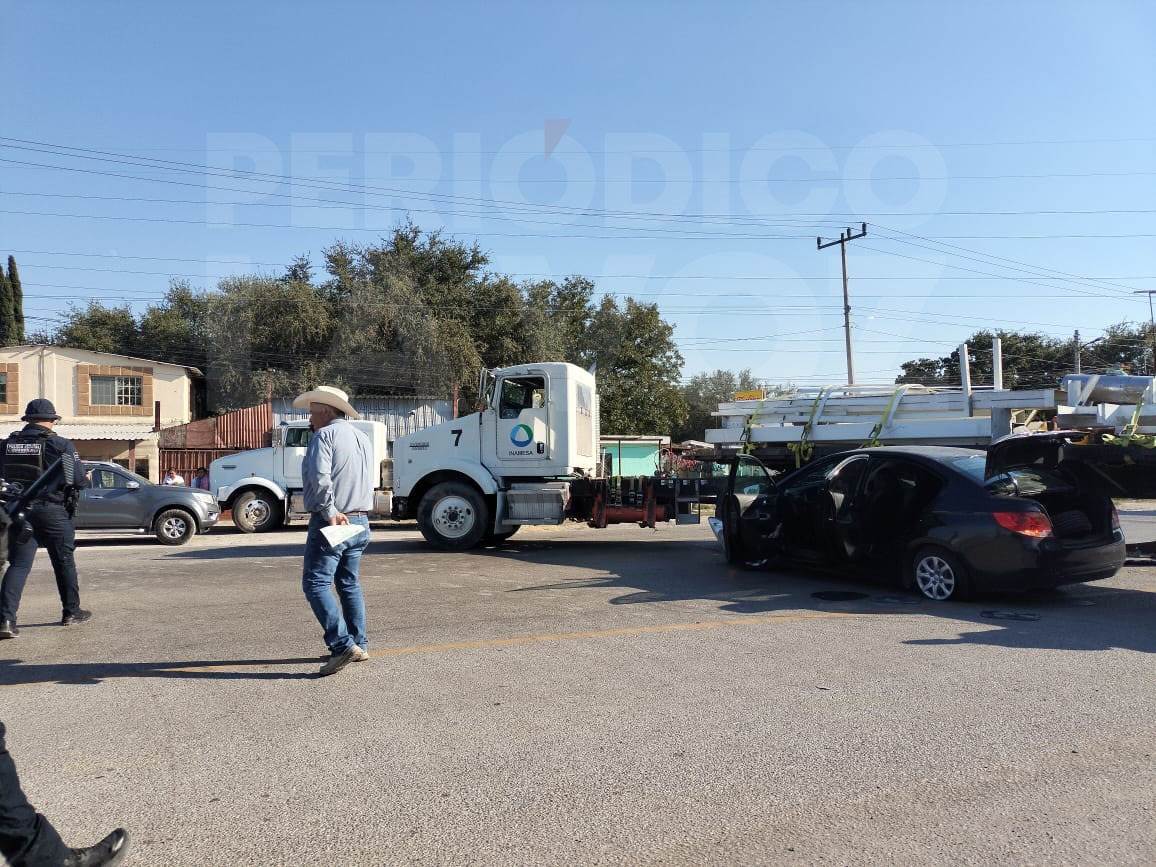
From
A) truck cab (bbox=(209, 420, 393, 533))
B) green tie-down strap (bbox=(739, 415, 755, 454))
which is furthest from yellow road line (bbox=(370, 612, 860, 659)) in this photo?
truck cab (bbox=(209, 420, 393, 533))

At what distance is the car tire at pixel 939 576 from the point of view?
7.66 metres

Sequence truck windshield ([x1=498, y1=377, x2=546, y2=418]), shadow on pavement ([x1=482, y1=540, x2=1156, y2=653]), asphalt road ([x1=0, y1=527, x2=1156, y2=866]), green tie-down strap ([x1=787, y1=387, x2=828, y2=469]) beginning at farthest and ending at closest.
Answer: truck windshield ([x1=498, y1=377, x2=546, y2=418])
green tie-down strap ([x1=787, y1=387, x2=828, y2=469])
shadow on pavement ([x1=482, y1=540, x2=1156, y2=653])
asphalt road ([x1=0, y1=527, x2=1156, y2=866])

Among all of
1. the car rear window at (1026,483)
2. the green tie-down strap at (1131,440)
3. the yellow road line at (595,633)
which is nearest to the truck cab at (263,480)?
the yellow road line at (595,633)

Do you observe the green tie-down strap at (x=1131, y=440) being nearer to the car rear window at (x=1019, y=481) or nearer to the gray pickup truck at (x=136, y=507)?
the car rear window at (x=1019, y=481)

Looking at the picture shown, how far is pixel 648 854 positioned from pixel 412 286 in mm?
36742

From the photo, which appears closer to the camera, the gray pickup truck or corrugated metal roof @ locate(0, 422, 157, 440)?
the gray pickup truck

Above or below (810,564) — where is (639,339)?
above

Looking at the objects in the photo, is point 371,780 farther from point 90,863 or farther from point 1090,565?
point 1090,565

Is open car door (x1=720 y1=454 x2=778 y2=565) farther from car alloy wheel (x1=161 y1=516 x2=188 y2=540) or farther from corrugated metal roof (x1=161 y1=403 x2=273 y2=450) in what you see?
corrugated metal roof (x1=161 y1=403 x2=273 y2=450)

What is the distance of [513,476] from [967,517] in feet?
A: 23.0

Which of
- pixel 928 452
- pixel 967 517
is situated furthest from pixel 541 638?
pixel 928 452

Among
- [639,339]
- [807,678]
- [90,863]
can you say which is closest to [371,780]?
[90,863]

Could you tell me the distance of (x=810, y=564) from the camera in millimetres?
9305

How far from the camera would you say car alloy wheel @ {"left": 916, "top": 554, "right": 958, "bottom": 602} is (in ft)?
25.4
